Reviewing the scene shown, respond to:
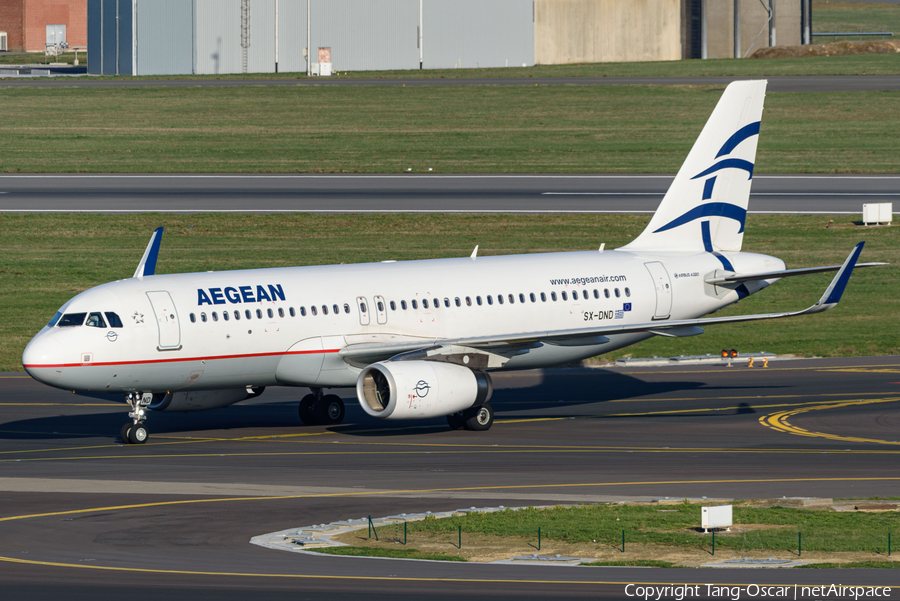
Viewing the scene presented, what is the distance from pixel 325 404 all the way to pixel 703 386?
523 inches

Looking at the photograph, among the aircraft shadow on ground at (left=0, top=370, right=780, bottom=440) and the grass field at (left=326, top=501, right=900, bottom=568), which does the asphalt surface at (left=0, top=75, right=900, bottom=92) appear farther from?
the grass field at (left=326, top=501, right=900, bottom=568)

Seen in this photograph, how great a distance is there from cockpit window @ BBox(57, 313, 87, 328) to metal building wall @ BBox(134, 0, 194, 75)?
98785mm

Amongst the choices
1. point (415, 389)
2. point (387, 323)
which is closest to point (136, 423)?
point (387, 323)

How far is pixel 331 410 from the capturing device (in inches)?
1682

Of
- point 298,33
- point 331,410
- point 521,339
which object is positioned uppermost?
point 298,33

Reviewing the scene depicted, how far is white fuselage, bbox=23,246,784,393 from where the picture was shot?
37.9 meters

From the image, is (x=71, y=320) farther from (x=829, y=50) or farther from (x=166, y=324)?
(x=829, y=50)

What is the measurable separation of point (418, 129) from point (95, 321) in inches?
2802

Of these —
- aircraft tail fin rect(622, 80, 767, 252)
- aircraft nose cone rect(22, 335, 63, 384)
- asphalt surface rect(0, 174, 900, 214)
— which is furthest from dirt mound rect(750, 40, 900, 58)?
aircraft nose cone rect(22, 335, 63, 384)

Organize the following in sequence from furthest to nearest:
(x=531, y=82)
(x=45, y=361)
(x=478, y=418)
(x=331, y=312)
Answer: (x=531, y=82) < (x=478, y=418) < (x=331, y=312) < (x=45, y=361)

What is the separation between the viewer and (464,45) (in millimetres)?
142875

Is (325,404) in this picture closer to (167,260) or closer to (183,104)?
(167,260)

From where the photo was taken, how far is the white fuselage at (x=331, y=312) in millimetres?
37875

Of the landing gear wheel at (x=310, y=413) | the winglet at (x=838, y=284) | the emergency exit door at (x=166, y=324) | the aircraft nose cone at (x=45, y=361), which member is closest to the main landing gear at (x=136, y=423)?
the emergency exit door at (x=166, y=324)
